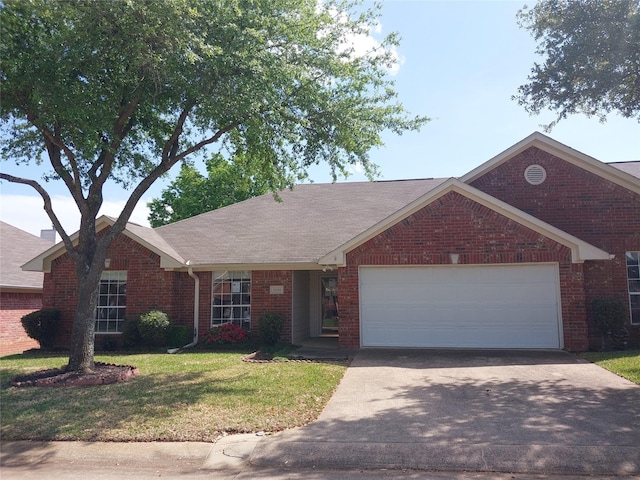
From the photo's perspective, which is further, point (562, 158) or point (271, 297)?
point (271, 297)

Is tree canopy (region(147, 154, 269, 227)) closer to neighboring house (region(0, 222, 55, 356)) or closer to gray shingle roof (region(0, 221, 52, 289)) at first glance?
gray shingle roof (region(0, 221, 52, 289))

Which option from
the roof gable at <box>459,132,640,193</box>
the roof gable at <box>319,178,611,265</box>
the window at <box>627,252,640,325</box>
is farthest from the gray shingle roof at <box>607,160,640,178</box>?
the roof gable at <box>319,178,611,265</box>

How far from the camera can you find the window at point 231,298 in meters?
15.0

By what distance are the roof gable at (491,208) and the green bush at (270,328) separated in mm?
2290

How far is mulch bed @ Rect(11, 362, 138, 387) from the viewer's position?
29.1ft

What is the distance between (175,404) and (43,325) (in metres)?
9.10

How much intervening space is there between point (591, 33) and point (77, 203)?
11.3 m

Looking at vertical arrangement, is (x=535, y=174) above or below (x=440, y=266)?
above

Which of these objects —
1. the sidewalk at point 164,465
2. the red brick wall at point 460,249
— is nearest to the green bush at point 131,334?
the red brick wall at point 460,249

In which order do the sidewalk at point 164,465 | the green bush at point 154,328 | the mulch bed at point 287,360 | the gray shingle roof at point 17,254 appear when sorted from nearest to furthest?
the sidewalk at point 164,465, the mulch bed at point 287,360, the green bush at point 154,328, the gray shingle roof at point 17,254

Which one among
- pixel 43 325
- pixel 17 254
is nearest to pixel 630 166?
pixel 43 325

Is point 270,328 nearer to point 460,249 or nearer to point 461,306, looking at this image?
point 461,306

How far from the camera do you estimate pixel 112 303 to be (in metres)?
15.1

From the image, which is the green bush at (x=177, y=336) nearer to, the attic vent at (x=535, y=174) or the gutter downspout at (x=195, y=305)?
the gutter downspout at (x=195, y=305)
